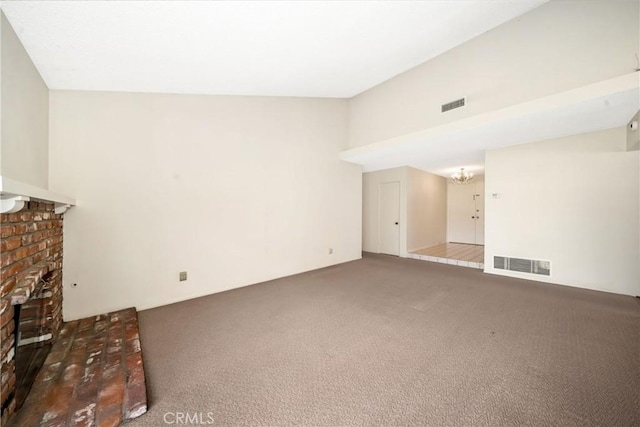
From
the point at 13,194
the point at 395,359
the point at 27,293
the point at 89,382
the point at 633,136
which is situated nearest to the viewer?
the point at 13,194

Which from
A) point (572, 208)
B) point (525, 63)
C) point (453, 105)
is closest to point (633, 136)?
point (572, 208)

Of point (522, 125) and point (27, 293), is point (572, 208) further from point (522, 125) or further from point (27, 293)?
point (27, 293)

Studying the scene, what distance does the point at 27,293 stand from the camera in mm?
1437

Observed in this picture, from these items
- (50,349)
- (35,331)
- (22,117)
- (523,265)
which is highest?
(22,117)

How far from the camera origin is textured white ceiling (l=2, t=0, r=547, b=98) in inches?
→ 68.5

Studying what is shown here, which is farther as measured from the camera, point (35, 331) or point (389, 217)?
point (389, 217)

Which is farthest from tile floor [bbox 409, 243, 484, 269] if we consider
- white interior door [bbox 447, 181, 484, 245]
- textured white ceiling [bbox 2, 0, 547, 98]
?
textured white ceiling [bbox 2, 0, 547, 98]

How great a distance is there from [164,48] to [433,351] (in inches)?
140

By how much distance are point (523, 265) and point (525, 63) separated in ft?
10.4

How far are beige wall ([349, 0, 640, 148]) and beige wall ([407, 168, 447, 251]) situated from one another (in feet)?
8.71

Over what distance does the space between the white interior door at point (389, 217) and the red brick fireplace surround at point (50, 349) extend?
552 cm

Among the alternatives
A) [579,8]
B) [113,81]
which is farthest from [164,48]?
[579,8]

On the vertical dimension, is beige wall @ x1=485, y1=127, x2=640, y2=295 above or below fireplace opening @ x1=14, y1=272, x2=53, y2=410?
above

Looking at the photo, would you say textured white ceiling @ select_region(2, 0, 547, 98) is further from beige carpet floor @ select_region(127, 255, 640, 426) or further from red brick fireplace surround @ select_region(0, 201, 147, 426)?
beige carpet floor @ select_region(127, 255, 640, 426)
